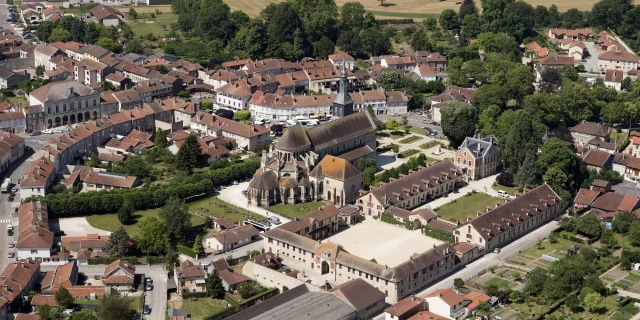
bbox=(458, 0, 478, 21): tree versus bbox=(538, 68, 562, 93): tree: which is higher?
bbox=(458, 0, 478, 21): tree

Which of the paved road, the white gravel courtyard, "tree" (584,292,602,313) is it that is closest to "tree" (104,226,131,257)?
the white gravel courtyard

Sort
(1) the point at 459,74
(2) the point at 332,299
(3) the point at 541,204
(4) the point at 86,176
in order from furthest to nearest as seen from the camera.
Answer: (1) the point at 459,74 < (4) the point at 86,176 < (3) the point at 541,204 < (2) the point at 332,299

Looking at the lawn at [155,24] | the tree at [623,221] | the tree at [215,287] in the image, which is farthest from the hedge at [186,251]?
the lawn at [155,24]

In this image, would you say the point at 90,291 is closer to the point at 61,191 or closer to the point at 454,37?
the point at 61,191

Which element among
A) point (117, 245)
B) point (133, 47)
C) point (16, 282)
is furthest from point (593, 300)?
point (133, 47)

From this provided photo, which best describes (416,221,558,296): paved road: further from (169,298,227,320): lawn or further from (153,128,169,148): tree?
(153,128,169,148): tree

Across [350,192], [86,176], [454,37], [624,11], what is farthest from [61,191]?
[624,11]

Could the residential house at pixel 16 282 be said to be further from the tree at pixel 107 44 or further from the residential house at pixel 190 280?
the tree at pixel 107 44

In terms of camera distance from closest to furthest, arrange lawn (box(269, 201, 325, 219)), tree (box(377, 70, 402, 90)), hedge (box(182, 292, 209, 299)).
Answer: hedge (box(182, 292, 209, 299))
lawn (box(269, 201, 325, 219))
tree (box(377, 70, 402, 90))
